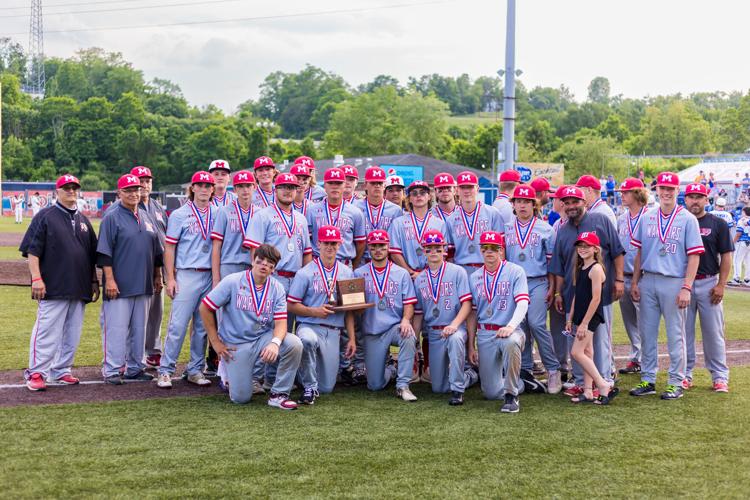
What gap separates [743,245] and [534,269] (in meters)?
13.3

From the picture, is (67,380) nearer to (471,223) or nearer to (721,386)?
(471,223)

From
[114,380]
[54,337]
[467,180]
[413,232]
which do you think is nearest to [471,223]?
[467,180]

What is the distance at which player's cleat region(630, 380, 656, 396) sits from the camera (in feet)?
24.8

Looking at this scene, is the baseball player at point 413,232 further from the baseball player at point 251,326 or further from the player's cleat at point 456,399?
the baseball player at point 251,326

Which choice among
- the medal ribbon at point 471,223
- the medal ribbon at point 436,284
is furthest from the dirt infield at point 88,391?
the medal ribbon at point 471,223

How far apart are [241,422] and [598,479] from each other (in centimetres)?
293

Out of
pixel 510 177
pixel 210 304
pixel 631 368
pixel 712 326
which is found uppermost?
pixel 510 177

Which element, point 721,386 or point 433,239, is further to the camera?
point 721,386

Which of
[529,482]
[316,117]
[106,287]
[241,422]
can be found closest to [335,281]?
[241,422]

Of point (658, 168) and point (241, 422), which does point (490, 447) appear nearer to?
point (241, 422)

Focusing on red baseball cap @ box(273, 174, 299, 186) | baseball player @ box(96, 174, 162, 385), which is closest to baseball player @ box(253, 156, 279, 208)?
red baseball cap @ box(273, 174, 299, 186)

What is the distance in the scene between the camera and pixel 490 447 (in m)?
5.78

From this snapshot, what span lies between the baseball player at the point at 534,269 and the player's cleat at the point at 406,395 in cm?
125

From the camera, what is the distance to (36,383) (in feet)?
24.1
